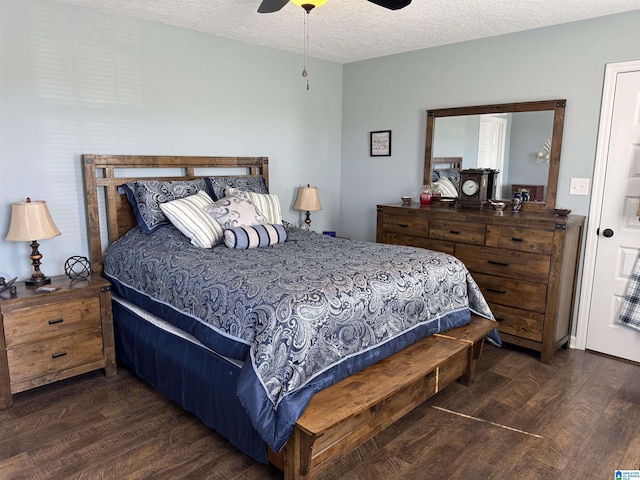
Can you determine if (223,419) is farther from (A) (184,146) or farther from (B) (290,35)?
(B) (290,35)

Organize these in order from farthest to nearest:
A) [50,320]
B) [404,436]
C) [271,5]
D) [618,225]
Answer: [618,225]
[50,320]
[271,5]
[404,436]

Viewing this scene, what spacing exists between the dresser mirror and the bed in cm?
122

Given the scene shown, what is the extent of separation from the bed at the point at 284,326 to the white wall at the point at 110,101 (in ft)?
0.73

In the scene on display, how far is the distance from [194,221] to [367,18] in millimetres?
1929

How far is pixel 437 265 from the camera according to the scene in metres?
2.74

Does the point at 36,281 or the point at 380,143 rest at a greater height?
the point at 380,143

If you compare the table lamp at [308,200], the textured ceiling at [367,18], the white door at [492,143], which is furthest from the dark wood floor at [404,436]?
the textured ceiling at [367,18]

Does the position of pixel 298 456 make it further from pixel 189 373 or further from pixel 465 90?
pixel 465 90

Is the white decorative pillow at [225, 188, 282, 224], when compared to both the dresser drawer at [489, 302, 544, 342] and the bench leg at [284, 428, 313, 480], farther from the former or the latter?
the bench leg at [284, 428, 313, 480]

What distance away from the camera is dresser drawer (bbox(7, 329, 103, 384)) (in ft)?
8.50

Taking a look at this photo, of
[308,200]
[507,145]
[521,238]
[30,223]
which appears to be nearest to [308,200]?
[308,200]

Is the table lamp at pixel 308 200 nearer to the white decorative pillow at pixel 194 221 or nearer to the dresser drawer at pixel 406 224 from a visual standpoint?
the dresser drawer at pixel 406 224

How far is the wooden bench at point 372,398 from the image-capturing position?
73.4 inches

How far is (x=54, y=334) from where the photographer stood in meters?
2.72
